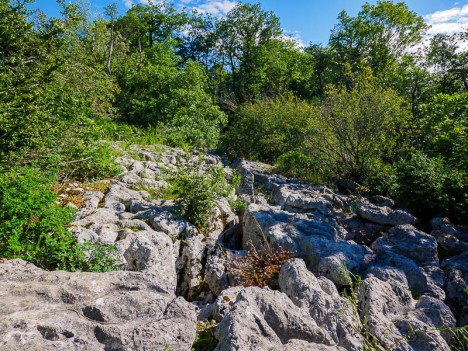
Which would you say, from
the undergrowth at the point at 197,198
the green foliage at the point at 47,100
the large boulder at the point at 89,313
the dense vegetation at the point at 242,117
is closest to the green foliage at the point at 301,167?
the dense vegetation at the point at 242,117

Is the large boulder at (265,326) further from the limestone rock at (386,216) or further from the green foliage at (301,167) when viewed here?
the green foliage at (301,167)

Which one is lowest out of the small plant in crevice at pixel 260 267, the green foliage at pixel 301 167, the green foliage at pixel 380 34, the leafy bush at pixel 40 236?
the small plant in crevice at pixel 260 267

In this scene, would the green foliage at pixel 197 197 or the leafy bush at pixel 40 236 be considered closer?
the leafy bush at pixel 40 236

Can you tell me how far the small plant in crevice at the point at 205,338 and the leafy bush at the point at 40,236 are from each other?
155cm

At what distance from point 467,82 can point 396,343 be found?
62.7 feet

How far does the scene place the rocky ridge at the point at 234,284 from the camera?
244 cm

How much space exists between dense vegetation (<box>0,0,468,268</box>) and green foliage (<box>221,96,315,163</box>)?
0.19 ft

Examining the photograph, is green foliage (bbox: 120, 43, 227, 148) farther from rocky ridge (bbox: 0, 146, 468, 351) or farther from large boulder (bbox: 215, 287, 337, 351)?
large boulder (bbox: 215, 287, 337, 351)

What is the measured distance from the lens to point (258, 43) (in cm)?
3219

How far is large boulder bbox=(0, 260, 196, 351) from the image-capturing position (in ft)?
7.25

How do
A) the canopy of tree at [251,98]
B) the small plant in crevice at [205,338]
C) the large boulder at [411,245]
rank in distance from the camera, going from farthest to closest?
the canopy of tree at [251,98], the large boulder at [411,245], the small plant in crevice at [205,338]

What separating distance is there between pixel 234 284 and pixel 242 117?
1297 cm

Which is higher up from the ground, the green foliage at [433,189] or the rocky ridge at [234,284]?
the green foliage at [433,189]

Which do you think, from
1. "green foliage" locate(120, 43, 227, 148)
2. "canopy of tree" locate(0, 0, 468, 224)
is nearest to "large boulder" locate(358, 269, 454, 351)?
"canopy of tree" locate(0, 0, 468, 224)
